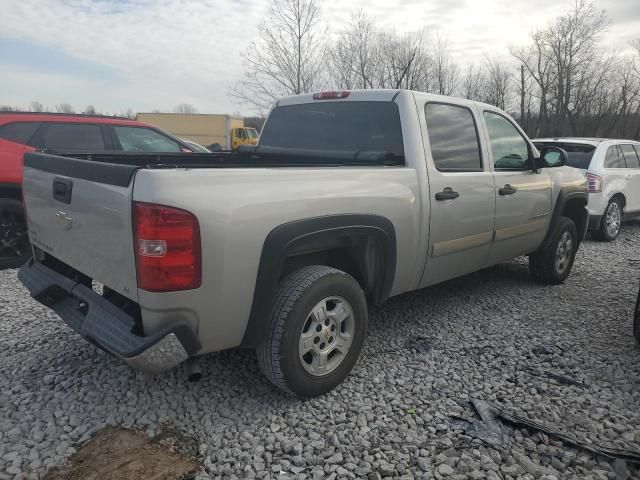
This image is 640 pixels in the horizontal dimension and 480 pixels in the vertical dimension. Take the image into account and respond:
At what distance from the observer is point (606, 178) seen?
7.80 meters

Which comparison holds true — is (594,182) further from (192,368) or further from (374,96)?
(192,368)

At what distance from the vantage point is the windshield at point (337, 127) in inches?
138

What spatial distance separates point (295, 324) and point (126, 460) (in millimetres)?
1048

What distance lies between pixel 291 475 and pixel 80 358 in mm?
1893

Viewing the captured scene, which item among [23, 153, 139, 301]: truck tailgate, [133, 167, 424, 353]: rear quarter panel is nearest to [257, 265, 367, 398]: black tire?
[133, 167, 424, 353]: rear quarter panel

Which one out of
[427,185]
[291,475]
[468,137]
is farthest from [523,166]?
[291,475]

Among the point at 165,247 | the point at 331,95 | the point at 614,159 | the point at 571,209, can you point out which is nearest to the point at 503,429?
the point at 165,247

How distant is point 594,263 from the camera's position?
646cm

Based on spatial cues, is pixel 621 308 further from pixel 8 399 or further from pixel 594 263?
pixel 8 399

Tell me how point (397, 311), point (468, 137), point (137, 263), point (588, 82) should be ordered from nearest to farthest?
point (137, 263) < point (468, 137) < point (397, 311) < point (588, 82)

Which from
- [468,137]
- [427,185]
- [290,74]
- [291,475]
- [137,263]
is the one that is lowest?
[291,475]

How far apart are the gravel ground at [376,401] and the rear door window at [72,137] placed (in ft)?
7.46

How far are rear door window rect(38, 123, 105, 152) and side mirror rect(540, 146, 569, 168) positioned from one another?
511 cm

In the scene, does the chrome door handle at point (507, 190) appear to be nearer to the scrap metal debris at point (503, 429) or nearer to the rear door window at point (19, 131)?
the scrap metal debris at point (503, 429)
